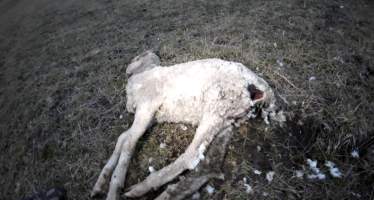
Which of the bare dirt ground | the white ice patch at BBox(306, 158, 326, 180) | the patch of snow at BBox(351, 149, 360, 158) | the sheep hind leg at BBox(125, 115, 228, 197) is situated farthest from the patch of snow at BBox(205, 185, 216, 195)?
the patch of snow at BBox(351, 149, 360, 158)

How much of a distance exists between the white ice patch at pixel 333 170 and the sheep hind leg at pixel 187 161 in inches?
38.6

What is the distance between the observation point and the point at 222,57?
9.91 ft

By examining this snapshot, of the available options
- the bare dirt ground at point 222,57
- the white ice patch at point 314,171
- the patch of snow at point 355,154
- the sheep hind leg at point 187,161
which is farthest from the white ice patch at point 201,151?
the patch of snow at point 355,154

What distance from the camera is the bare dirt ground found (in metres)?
2.02

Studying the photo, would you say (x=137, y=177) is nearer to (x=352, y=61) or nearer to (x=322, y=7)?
(x=352, y=61)

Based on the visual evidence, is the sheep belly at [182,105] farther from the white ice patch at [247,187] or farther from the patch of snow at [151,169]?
the white ice patch at [247,187]

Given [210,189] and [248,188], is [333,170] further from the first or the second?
[210,189]

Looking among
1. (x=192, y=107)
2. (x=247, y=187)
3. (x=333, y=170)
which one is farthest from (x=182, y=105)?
(x=333, y=170)

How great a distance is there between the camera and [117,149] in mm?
2254

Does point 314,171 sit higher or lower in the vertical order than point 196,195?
lower

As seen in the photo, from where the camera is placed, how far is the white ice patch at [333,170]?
1929 mm

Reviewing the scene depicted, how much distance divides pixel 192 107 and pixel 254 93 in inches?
23.4

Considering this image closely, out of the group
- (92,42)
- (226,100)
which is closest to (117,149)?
(226,100)

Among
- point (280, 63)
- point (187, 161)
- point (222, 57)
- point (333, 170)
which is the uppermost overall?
point (222, 57)
